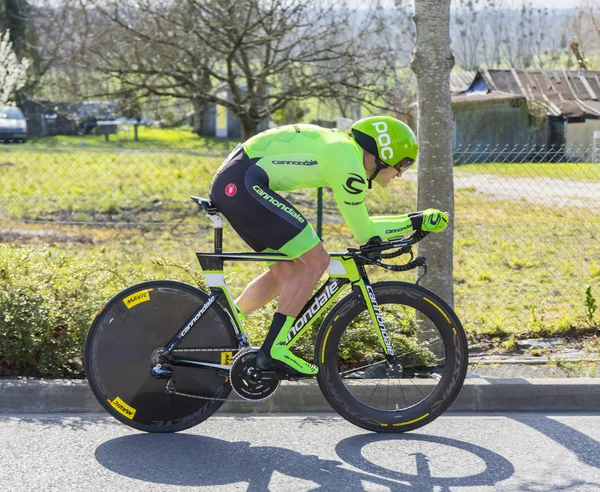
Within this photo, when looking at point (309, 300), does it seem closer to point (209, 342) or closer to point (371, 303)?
point (371, 303)

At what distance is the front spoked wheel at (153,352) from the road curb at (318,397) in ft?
1.81

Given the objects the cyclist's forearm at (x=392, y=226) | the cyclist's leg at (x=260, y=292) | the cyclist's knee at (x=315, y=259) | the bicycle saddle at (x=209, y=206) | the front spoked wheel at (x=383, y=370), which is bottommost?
the front spoked wheel at (x=383, y=370)

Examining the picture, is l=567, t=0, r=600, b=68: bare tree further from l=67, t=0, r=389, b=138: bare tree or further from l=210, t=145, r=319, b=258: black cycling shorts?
l=210, t=145, r=319, b=258: black cycling shorts

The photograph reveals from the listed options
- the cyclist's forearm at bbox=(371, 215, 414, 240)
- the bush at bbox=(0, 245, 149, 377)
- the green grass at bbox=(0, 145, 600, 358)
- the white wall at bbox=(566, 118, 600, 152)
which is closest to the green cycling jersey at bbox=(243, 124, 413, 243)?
the cyclist's forearm at bbox=(371, 215, 414, 240)

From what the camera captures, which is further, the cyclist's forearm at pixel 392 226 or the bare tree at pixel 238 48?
the bare tree at pixel 238 48

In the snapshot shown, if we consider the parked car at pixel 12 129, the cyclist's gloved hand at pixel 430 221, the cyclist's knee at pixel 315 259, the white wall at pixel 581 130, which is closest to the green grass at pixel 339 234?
the cyclist's knee at pixel 315 259

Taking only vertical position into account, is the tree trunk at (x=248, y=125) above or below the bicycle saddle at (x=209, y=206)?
above

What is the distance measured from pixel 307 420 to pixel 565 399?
1.61 m

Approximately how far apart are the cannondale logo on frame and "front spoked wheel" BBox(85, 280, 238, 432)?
1.88ft

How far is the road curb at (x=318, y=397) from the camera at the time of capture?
5402 millimetres

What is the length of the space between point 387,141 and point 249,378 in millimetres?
1444

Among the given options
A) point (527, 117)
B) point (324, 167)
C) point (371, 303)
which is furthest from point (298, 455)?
point (527, 117)

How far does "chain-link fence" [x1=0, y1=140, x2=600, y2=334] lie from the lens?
8.65 m

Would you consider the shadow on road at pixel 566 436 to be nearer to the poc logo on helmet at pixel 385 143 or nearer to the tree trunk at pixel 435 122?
the tree trunk at pixel 435 122
